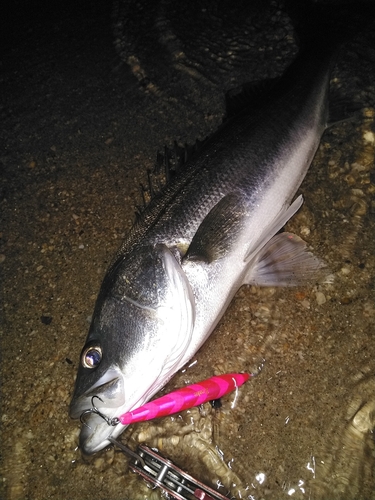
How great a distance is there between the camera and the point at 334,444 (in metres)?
2.17

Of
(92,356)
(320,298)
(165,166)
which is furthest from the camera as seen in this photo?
(165,166)

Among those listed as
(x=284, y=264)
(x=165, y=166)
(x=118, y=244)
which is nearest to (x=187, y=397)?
(x=284, y=264)

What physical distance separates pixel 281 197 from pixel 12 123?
242cm

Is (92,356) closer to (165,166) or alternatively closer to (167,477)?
(167,477)

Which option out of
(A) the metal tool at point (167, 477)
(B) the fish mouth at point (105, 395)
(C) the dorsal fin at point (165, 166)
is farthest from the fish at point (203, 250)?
(A) the metal tool at point (167, 477)

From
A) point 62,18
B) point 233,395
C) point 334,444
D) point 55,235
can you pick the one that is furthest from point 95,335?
point 62,18

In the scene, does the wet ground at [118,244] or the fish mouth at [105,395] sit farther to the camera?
the wet ground at [118,244]

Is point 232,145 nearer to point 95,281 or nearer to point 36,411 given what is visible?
point 95,281

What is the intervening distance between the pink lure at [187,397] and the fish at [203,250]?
49 millimetres

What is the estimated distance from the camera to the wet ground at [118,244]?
2213 millimetres

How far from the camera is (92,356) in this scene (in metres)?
2.05

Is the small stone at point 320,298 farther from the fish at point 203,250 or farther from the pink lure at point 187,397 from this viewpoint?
the pink lure at point 187,397

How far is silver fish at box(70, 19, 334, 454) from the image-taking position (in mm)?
2008

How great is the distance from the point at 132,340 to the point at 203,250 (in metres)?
0.63
